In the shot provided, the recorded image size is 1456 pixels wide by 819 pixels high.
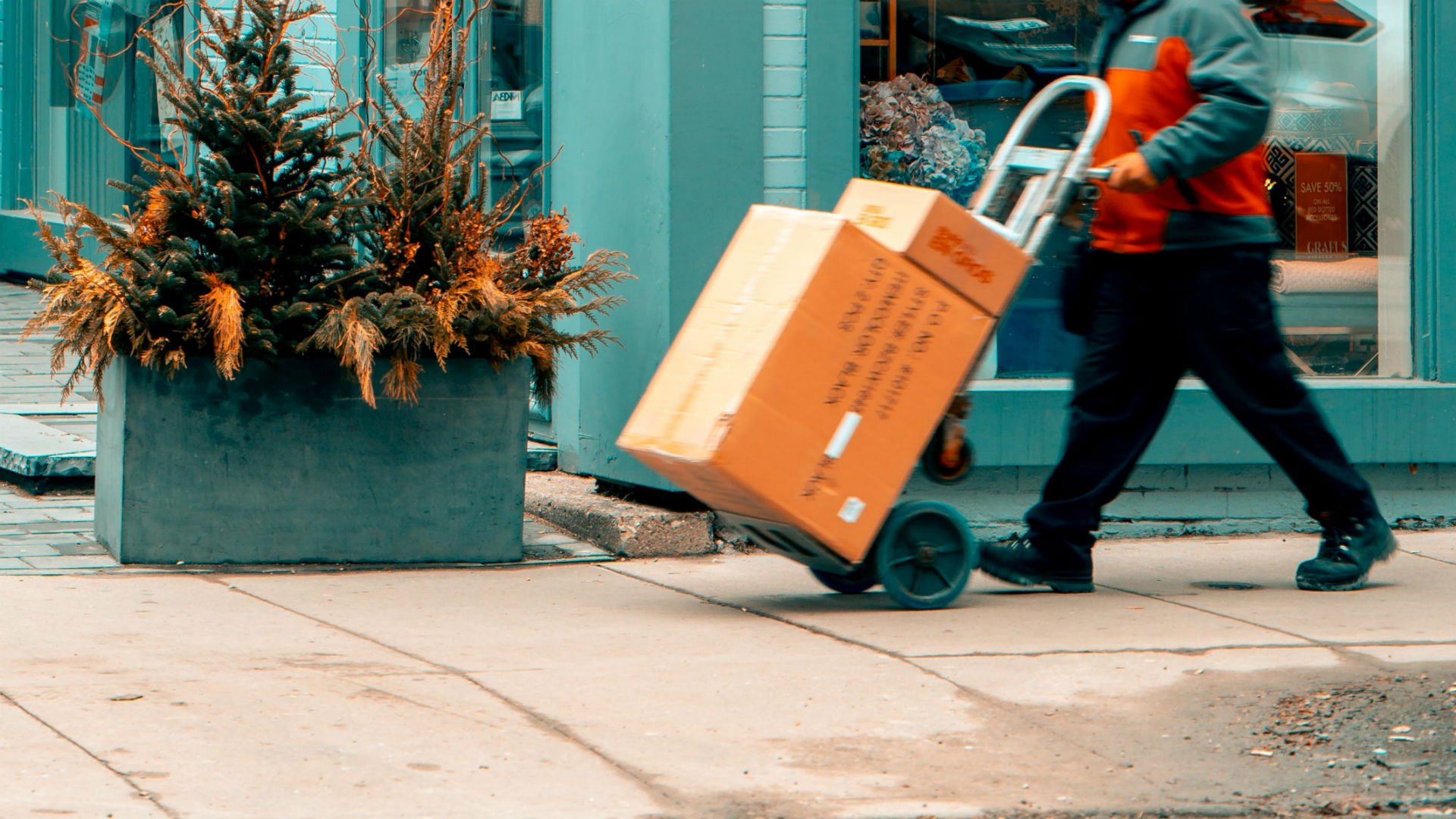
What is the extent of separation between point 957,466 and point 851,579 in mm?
487

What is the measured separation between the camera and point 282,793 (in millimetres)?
3758

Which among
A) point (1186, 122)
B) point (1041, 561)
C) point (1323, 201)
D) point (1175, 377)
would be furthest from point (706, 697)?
point (1323, 201)

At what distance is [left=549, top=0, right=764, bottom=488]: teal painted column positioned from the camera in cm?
661

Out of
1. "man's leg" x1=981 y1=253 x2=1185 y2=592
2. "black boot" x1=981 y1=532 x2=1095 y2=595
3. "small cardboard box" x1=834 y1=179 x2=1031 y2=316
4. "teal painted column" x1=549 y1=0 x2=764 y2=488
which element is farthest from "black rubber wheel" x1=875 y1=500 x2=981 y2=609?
"teal painted column" x1=549 y1=0 x2=764 y2=488

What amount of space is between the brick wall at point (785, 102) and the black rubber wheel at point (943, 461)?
4.91ft

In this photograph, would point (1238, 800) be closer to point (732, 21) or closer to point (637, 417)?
point (637, 417)

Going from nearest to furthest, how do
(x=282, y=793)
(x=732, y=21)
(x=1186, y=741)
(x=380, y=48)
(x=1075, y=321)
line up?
(x=282, y=793) → (x=1186, y=741) → (x=1075, y=321) → (x=732, y=21) → (x=380, y=48)

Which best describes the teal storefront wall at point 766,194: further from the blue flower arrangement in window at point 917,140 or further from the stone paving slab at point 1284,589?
the stone paving slab at point 1284,589

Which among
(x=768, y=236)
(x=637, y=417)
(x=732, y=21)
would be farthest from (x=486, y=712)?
(x=732, y=21)

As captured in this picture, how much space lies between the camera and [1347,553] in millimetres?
5816

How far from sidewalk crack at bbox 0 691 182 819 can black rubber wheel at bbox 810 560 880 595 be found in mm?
2296

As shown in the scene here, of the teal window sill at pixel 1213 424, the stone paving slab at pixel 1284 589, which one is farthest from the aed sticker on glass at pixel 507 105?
the stone paving slab at pixel 1284 589

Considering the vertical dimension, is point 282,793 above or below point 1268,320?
below

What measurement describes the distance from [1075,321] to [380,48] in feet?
14.6
